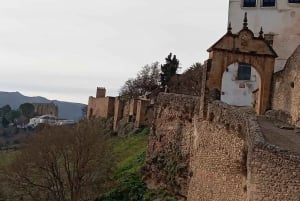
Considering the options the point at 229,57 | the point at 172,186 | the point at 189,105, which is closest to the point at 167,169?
the point at 172,186

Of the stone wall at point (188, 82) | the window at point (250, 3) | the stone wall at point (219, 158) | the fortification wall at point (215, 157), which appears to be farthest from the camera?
the stone wall at point (188, 82)

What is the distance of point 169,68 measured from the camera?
61.2 meters

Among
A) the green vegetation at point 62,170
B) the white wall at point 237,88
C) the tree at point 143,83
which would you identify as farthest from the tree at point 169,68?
the white wall at point 237,88

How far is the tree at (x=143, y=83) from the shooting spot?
63.8 m

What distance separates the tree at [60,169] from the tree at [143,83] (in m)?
28.3

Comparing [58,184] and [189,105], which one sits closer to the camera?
[189,105]

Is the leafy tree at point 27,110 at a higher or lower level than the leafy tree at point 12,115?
higher

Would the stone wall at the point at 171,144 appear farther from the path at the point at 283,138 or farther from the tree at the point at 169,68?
the tree at the point at 169,68

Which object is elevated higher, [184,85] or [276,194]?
[184,85]

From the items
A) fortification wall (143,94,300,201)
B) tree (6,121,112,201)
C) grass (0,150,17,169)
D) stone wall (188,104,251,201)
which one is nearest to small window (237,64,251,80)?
fortification wall (143,94,300,201)

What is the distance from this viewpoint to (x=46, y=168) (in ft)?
106

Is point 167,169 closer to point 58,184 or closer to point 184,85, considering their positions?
point 58,184

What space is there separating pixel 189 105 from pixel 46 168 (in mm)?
10054

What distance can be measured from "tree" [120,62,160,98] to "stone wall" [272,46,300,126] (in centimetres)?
3648
